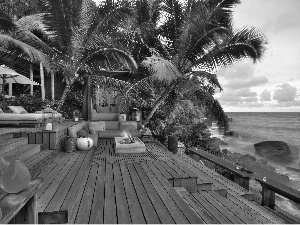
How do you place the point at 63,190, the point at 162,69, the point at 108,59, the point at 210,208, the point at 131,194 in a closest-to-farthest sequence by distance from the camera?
the point at 63,190, the point at 131,194, the point at 210,208, the point at 162,69, the point at 108,59

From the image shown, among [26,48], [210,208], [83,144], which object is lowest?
[210,208]

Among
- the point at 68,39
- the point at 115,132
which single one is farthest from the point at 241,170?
the point at 68,39

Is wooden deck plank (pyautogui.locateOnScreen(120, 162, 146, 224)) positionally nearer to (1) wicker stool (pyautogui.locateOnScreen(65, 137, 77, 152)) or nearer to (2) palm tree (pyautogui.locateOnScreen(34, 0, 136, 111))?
(1) wicker stool (pyautogui.locateOnScreen(65, 137, 77, 152))

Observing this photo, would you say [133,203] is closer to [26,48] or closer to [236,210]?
[236,210]

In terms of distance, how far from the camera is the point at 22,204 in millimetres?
1229

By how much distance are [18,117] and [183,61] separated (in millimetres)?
7110

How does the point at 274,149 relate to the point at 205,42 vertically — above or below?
below

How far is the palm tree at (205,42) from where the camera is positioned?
999 centimetres

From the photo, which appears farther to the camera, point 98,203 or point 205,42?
point 205,42

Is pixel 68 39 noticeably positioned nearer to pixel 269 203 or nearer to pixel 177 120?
pixel 177 120

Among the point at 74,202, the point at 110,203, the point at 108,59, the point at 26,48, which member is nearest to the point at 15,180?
the point at 74,202

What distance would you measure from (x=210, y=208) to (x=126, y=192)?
1300 mm

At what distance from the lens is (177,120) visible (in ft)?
44.7

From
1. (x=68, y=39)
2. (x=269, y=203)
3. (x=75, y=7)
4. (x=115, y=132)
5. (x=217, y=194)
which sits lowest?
(x=269, y=203)
